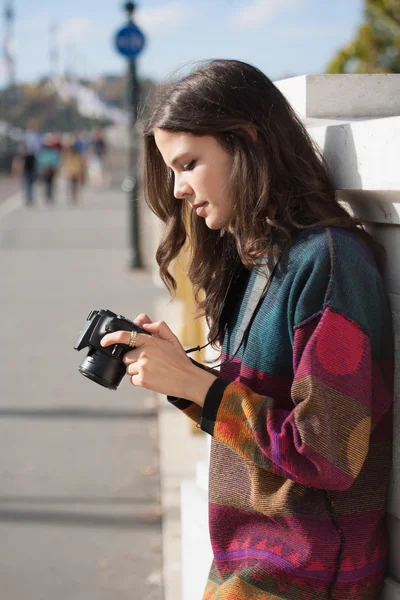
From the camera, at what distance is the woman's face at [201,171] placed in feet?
6.43

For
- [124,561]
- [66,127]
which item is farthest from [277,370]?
[66,127]

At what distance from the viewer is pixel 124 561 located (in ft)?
13.3

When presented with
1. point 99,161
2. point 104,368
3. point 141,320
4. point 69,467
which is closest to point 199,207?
point 141,320

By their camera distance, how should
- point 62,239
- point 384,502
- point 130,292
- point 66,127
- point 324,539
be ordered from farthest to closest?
point 66,127, point 62,239, point 130,292, point 384,502, point 324,539

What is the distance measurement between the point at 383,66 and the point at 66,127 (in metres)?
77.5

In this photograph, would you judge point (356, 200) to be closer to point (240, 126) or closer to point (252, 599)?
point (240, 126)

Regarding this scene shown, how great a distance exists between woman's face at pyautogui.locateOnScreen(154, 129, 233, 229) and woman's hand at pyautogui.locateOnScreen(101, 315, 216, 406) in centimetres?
30

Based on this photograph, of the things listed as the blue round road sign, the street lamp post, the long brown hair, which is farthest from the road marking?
the long brown hair

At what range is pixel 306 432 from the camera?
66.4 inches

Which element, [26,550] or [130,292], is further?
[130,292]

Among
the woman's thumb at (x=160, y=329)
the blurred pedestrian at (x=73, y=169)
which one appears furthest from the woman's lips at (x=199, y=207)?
the blurred pedestrian at (x=73, y=169)

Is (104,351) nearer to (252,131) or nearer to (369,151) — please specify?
(252,131)

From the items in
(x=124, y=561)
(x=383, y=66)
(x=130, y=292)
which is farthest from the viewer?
(x=383, y=66)

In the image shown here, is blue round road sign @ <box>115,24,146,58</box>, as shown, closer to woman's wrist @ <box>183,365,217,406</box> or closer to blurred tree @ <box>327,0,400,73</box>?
blurred tree @ <box>327,0,400,73</box>
